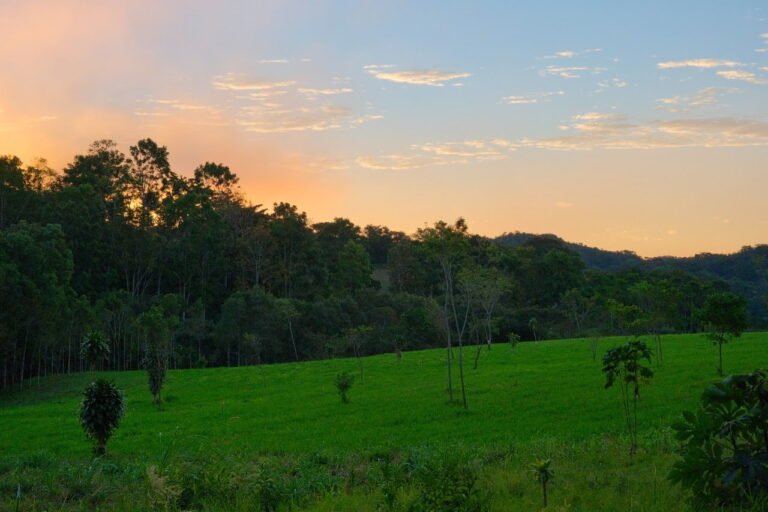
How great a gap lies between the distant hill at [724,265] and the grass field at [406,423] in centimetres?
4891

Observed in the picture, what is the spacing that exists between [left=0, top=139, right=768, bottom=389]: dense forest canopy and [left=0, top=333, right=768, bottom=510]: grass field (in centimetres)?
684

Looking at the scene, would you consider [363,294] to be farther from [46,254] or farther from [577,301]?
[46,254]

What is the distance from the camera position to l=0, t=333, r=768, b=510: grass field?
10.9 meters

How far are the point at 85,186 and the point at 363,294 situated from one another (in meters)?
37.1

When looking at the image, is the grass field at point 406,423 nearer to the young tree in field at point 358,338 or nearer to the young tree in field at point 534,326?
the young tree in field at point 358,338

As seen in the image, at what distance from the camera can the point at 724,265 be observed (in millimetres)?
121125

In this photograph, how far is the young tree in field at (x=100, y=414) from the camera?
77.9 feet

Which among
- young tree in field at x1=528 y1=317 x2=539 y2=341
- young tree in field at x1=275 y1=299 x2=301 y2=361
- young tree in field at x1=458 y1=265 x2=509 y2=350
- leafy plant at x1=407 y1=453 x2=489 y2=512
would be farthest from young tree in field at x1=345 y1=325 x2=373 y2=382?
leafy plant at x1=407 y1=453 x2=489 y2=512

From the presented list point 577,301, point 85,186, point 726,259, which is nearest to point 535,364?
point 577,301

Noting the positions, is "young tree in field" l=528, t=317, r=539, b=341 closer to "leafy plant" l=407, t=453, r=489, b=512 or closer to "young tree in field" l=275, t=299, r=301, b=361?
"young tree in field" l=275, t=299, r=301, b=361

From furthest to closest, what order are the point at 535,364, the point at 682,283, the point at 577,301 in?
1. the point at 682,283
2. the point at 577,301
3. the point at 535,364

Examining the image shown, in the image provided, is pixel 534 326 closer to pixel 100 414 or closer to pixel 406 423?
pixel 406 423

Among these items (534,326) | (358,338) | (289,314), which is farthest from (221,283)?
(534,326)

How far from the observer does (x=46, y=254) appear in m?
61.5
